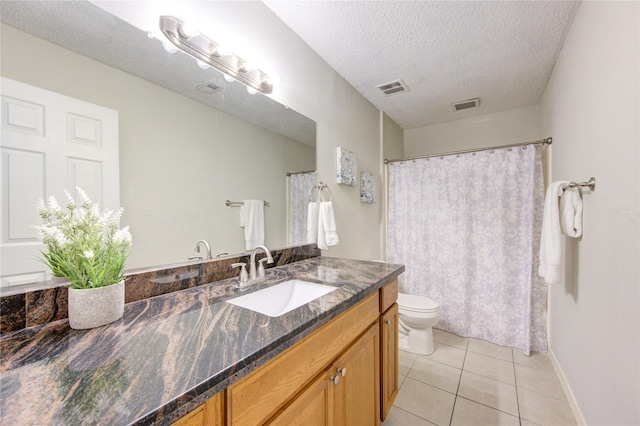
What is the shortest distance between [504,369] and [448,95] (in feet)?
7.96

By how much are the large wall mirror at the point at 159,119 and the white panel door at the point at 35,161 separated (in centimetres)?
4

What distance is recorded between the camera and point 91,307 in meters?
0.71

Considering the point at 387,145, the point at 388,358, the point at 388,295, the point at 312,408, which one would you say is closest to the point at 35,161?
the point at 312,408

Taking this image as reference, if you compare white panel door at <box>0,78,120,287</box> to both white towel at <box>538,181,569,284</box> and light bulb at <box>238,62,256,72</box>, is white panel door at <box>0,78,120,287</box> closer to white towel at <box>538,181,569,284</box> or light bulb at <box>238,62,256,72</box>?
light bulb at <box>238,62,256,72</box>

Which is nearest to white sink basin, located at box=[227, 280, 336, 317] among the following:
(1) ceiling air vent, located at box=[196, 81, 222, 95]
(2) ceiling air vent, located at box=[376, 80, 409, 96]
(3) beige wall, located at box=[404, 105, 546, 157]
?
(1) ceiling air vent, located at box=[196, 81, 222, 95]

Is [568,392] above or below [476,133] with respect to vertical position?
below

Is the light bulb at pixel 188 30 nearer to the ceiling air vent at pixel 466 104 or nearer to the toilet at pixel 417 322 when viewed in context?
the toilet at pixel 417 322

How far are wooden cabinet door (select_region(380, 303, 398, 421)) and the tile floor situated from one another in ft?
0.68

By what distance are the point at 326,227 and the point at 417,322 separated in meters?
1.11

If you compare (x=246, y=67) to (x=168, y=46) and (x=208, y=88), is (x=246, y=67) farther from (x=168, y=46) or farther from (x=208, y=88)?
(x=168, y=46)

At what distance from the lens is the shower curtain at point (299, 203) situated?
1.67 metres

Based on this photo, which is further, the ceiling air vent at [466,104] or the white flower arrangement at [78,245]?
the ceiling air vent at [466,104]

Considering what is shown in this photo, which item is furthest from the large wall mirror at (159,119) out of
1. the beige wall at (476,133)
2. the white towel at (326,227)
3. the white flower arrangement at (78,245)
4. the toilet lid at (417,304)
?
the beige wall at (476,133)

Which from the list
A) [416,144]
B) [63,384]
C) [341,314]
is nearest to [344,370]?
[341,314]
